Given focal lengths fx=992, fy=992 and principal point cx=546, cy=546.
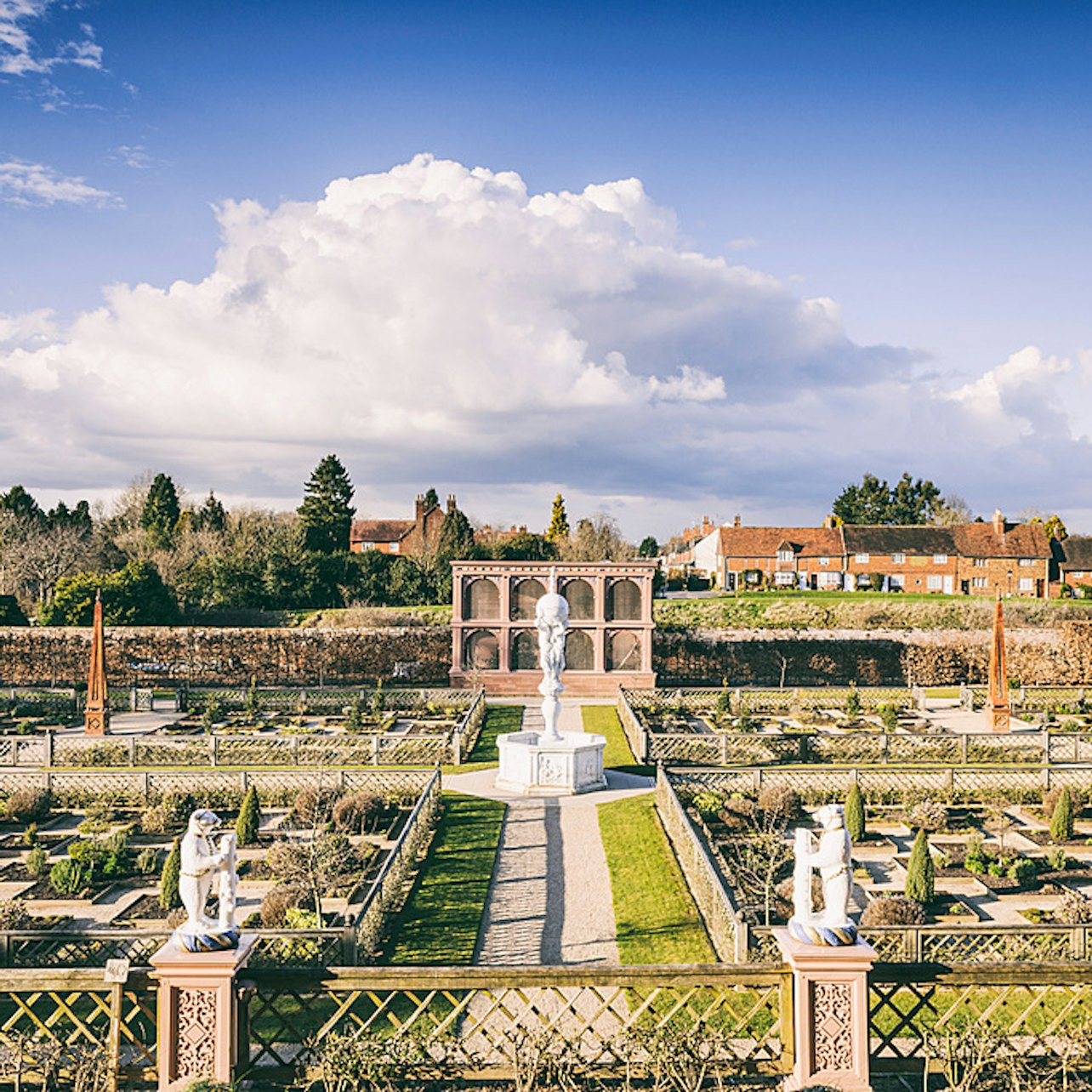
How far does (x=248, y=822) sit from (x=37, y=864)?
11.9ft

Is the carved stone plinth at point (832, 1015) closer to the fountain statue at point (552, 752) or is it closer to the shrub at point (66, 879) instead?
the shrub at point (66, 879)

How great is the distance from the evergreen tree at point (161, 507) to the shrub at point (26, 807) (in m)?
49.7

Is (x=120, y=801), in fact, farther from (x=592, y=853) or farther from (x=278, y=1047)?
(x=278, y=1047)

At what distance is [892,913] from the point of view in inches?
555

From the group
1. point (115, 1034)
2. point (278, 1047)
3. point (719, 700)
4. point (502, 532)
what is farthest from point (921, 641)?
point (502, 532)

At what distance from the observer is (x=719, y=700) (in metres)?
33.7

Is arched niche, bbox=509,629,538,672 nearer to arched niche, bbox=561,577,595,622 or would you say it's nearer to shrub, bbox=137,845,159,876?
arched niche, bbox=561,577,595,622

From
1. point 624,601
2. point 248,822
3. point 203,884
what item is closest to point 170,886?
point 248,822

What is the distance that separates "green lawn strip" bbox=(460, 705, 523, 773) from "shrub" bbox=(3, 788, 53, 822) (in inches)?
371

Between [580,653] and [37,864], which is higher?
[580,653]

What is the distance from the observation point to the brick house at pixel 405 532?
2785 inches

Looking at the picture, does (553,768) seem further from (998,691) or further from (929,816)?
(998,691)

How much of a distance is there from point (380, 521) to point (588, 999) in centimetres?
7637

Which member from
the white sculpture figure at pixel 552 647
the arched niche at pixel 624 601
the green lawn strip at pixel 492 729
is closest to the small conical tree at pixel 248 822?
the green lawn strip at pixel 492 729
